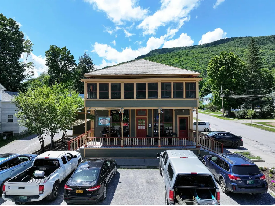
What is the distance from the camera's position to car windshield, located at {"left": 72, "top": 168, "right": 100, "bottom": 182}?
26.9 feet

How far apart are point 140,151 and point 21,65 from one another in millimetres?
37456

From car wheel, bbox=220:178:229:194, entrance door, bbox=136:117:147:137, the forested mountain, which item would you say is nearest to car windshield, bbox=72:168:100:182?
car wheel, bbox=220:178:229:194

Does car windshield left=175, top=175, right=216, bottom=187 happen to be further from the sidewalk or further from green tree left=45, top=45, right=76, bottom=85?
green tree left=45, top=45, right=76, bottom=85

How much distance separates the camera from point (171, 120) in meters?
17.2

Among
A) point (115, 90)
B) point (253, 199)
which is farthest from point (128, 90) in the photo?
point (253, 199)

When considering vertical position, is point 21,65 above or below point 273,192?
above

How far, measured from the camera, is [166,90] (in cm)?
1512

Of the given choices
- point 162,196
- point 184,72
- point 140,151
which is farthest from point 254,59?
point 162,196

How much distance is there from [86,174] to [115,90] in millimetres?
8306

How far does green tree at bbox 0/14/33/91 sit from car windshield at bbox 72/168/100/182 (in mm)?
35526

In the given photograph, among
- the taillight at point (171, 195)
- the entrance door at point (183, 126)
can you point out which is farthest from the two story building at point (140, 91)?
the taillight at point (171, 195)

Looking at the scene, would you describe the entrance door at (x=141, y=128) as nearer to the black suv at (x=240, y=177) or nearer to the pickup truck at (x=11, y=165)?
the black suv at (x=240, y=177)

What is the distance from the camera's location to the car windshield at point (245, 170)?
852 centimetres

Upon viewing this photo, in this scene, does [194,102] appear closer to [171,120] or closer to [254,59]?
[171,120]
